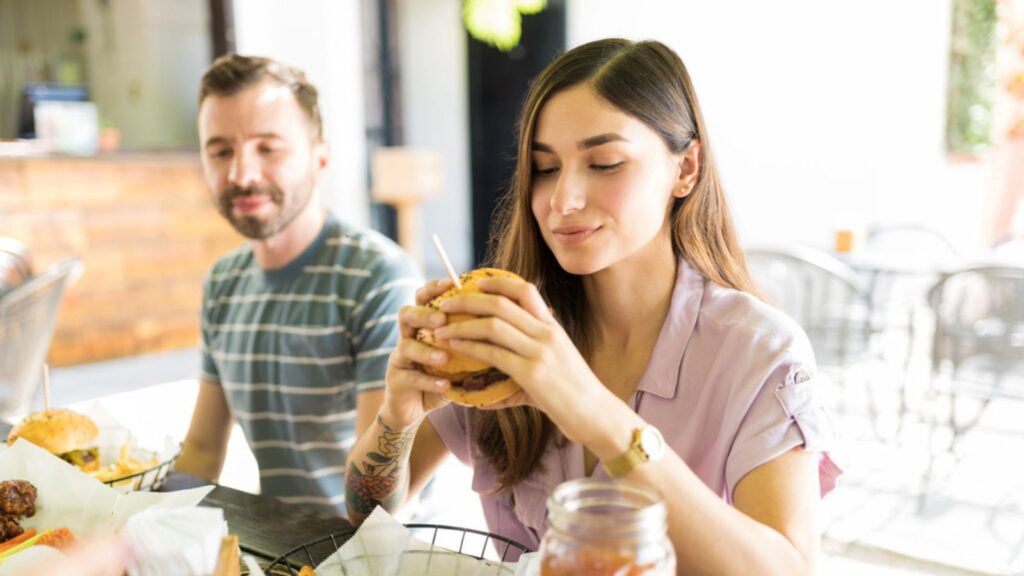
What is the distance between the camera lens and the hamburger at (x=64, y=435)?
1.34 meters

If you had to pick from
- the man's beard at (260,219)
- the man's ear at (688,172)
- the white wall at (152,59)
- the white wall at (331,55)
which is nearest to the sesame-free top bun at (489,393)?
the man's ear at (688,172)

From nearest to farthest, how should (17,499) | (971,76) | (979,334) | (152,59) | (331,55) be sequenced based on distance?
(17,499), (979,334), (971,76), (331,55), (152,59)

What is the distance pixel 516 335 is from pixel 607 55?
1.74ft

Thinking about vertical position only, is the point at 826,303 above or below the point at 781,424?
below

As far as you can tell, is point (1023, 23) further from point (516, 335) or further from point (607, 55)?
point (516, 335)

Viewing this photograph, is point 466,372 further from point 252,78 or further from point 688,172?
point 252,78

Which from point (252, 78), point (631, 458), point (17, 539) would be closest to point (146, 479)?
point (17, 539)

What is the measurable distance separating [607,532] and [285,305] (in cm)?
140

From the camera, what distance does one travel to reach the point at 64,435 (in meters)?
1.36

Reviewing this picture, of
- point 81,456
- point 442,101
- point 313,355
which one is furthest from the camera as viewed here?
point 442,101

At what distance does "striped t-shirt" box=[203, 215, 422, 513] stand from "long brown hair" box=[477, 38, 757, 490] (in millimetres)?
509

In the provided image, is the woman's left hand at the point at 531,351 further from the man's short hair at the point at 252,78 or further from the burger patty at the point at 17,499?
the man's short hair at the point at 252,78

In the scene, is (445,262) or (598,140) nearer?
(445,262)

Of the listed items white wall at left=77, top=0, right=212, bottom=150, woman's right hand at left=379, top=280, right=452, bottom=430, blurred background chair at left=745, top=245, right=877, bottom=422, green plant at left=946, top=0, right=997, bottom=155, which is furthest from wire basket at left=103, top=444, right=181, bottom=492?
white wall at left=77, top=0, right=212, bottom=150
